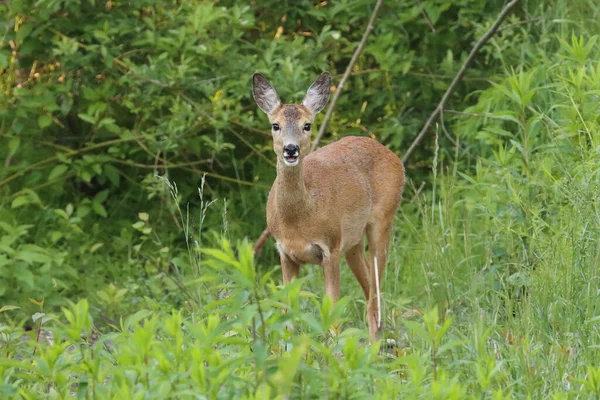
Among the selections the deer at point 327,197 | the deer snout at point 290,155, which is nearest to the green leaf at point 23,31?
the deer at point 327,197

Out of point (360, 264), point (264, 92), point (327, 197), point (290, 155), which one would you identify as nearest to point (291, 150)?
point (290, 155)

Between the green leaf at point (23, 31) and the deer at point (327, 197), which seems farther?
the green leaf at point (23, 31)

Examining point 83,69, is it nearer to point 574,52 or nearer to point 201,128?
point 201,128

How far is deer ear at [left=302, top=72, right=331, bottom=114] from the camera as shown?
22.9 feet

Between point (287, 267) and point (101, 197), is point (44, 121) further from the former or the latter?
point (287, 267)

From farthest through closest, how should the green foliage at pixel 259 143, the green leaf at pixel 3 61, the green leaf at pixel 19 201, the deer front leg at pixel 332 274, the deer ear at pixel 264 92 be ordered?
the green leaf at pixel 19 201, the green leaf at pixel 3 61, the deer ear at pixel 264 92, the deer front leg at pixel 332 274, the green foliage at pixel 259 143

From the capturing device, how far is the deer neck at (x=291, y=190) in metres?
6.37

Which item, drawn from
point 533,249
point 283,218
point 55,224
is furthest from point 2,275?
point 533,249

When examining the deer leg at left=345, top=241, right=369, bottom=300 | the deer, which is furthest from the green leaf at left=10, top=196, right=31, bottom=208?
the deer leg at left=345, top=241, right=369, bottom=300

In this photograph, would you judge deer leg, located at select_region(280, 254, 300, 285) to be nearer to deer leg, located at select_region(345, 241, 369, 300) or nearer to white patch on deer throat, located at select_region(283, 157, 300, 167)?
white patch on deer throat, located at select_region(283, 157, 300, 167)

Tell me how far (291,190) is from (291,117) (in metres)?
0.39

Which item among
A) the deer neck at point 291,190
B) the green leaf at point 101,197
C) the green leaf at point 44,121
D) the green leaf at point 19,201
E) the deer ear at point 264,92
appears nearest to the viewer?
the deer neck at point 291,190

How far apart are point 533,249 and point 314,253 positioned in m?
1.16

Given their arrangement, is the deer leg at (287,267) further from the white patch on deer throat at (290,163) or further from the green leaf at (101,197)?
the green leaf at (101,197)
